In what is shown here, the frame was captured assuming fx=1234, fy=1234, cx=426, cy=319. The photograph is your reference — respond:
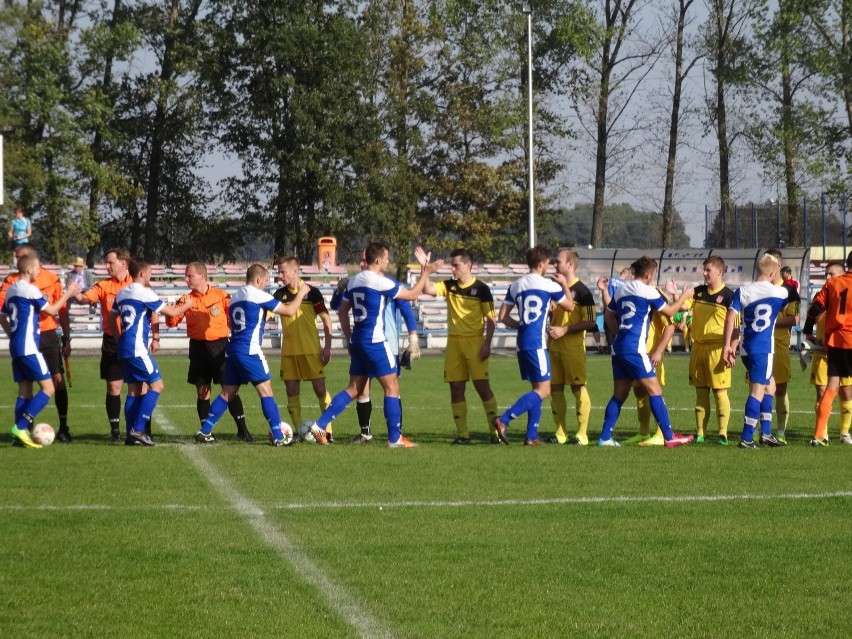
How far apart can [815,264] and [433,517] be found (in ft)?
111

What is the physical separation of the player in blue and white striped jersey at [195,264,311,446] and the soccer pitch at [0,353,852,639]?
0.41m

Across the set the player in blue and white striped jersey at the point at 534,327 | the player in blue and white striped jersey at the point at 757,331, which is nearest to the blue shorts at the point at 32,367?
the player in blue and white striped jersey at the point at 534,327

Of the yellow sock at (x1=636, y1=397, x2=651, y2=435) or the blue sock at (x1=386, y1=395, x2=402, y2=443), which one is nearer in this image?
the blue sock at (x1=386, y1=395, x2=402, y2=443)

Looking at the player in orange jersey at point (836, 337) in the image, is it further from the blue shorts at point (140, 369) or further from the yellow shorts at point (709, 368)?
the blue shorts at point (140, 369)

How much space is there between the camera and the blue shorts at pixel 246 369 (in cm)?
1202

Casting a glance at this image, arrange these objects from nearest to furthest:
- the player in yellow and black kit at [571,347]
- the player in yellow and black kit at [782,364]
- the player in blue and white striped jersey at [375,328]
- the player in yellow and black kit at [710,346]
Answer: the player in blue and white striped jersey at [375,328] → the player in yellow and black kit at [571,347] → the player in yellow and black kit at [710,346] → the player in yellow and black kit at [782,364]

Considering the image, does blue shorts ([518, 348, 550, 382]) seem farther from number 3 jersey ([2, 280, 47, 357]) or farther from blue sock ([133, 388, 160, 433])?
number 3 jersey ([2, 280, 47, 357])

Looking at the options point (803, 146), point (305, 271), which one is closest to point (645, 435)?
point (305, 271)

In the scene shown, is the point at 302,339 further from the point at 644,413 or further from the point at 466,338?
the point at 644,413

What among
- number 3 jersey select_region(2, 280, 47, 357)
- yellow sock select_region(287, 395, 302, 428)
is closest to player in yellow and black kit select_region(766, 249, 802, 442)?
yellow sock select_region(287, 395, 302, 428)

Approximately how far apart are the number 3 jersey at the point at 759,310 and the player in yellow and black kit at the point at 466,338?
8.09 feet

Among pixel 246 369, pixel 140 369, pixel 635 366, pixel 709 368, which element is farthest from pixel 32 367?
pixel 709 368

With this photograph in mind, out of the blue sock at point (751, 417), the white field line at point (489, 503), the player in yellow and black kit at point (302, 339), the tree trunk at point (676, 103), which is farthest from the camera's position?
the tree trunk at point (676, 103)

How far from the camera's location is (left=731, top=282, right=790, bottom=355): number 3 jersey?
11930mm
